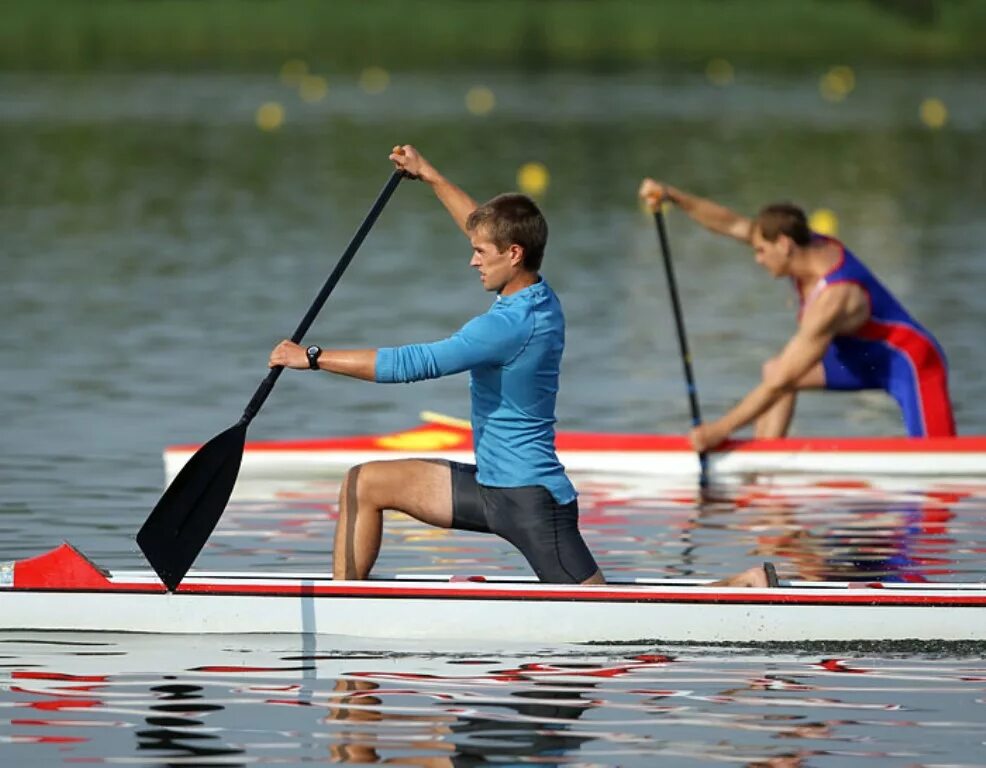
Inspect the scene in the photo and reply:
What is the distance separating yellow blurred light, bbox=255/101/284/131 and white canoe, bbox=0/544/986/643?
111 feet

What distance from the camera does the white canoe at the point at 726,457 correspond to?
13.2 meters

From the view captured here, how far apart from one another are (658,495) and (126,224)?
16.1m

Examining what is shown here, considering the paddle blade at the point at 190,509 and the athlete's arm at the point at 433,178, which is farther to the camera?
the athlete's arm at the point at 433,178

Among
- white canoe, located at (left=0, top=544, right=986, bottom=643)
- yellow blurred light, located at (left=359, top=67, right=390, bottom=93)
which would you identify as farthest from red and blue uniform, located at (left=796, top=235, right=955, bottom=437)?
yellow blurred light, located at (left=359, top=67, right=390, bottom=93)

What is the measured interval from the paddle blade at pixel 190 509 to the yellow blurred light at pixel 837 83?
42.5m

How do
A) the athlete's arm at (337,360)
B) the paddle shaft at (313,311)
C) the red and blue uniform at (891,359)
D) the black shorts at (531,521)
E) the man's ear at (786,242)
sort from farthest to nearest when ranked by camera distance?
1. the red and blue uniform at (891,359)
2. the man's ear at (786,242)
3. the paddle shaft at (313,311)
4. the black shorts at (531,521)
5. the athlete's arm at (337,360)

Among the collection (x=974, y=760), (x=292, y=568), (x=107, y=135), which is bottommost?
(x=974, y=760)

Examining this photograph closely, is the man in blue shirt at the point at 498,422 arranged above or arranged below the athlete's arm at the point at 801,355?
below

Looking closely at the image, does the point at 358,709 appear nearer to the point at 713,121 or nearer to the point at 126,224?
the point at 126,224

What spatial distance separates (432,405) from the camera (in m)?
15.5

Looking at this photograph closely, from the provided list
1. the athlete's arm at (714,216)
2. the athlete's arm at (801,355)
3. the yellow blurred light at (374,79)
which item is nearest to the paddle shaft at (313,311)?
the athlete's arm at (714,216)

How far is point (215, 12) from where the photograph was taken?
68562mm

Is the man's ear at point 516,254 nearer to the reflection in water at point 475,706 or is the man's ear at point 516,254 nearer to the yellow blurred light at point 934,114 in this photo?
the reflection in water at point 475,706

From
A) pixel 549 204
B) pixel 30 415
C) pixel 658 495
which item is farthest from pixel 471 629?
pixel 549 204
